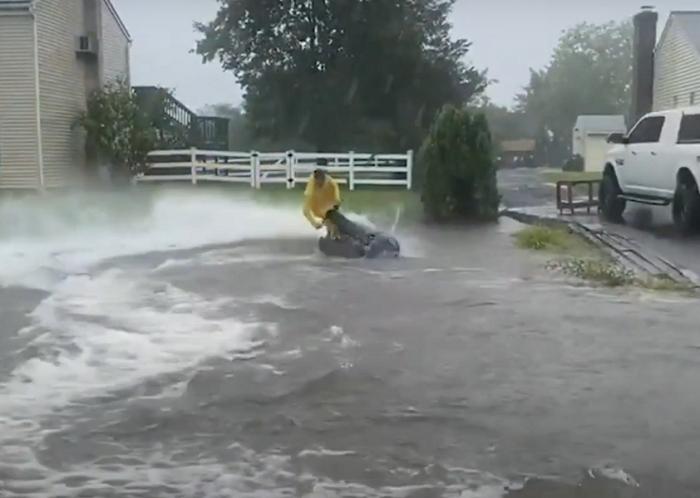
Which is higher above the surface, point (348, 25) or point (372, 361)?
point (348, 25)

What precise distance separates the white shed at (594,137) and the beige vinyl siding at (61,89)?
86.6 ft

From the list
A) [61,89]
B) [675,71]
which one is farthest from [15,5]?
Answer: [675,71]

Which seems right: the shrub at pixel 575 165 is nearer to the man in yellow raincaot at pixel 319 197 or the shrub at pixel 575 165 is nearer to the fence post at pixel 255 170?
the fence post at pixel 255 170

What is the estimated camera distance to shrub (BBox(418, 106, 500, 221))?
17.1 meters

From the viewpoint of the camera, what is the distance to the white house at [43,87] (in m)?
23.8

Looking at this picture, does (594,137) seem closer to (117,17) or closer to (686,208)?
(117,17)

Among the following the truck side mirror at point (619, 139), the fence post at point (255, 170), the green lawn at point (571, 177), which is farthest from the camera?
the green lawn at point (571, 177)

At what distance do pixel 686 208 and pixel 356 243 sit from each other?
541 centimetres

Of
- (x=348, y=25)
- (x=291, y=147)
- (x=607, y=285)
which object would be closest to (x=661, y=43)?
(x=348, y=25)

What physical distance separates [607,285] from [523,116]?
57.8 m

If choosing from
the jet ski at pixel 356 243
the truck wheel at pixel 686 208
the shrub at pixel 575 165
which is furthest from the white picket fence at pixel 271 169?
the shrub at pixel 575 165

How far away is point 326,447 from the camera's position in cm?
472

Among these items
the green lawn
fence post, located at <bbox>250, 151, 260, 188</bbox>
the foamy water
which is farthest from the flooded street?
the green lawn

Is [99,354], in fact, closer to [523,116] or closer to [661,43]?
[661,43]
